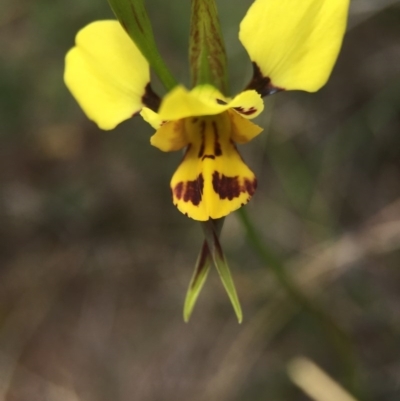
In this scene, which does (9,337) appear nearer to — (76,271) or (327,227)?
(76,271)

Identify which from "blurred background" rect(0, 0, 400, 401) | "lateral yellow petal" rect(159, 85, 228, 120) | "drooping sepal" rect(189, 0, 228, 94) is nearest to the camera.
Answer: "lateral yellow petal" rect(159, 85, 228, 120)

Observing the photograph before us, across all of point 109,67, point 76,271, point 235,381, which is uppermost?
point 109,67

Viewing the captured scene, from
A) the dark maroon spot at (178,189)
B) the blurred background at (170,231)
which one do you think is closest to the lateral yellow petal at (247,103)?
the dark maroon spot at (178,189)

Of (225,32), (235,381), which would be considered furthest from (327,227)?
(225,32)

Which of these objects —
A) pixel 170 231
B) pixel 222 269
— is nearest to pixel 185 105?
pixel 222 269

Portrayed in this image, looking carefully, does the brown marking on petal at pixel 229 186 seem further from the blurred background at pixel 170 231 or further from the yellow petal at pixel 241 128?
the blurred background at pixel 170 231

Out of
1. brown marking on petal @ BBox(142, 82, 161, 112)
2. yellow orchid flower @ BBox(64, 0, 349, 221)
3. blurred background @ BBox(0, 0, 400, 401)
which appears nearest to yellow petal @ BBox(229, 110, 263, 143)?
yellow orchid flower @ BBox(64, 0, 349, 221)

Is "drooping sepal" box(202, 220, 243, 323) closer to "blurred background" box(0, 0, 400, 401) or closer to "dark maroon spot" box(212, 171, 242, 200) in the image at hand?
"dark maroon spot" box(212, 171, 242, 200)

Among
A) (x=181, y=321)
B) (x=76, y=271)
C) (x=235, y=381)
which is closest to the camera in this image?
(x=235, y=381)
